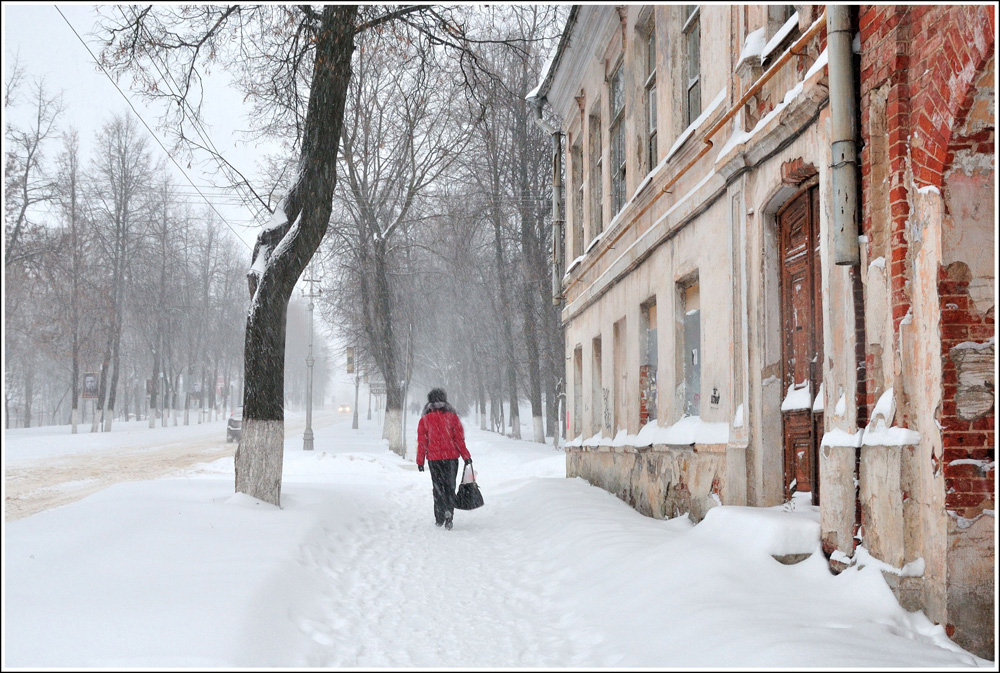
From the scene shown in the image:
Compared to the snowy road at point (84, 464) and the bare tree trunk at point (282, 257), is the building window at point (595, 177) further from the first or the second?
the snowy road at point (84, 464)

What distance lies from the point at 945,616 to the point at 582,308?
1102 cm

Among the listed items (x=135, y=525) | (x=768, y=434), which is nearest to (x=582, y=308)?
(x=768, y=434)

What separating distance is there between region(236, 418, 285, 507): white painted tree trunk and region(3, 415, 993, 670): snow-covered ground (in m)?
0.29

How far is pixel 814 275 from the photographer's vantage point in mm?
6609

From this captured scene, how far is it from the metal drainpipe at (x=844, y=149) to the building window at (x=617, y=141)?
22.4ft

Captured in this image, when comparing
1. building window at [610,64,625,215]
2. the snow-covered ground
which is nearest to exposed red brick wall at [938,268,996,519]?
the snow-covered ground

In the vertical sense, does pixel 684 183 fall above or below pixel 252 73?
below

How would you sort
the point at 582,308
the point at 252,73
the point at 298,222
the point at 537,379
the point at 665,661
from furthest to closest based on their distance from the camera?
the point at 537,379
the point at 582,308
the point at 252,73
the point at 298,222
the point at 665,661

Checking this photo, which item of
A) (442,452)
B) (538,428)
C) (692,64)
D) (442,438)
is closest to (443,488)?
(442,452)

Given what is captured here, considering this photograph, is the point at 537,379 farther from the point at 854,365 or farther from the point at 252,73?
the point at 854,365

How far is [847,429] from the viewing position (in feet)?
17.3

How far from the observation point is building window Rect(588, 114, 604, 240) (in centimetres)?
1395

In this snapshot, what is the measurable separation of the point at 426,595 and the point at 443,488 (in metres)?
3.71

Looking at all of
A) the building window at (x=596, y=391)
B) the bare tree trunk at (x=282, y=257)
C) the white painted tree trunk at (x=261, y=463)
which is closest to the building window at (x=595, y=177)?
the building window at (x=596, y=391)
